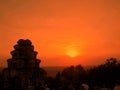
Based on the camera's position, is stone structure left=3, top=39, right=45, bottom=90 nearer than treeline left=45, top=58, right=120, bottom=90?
Yes

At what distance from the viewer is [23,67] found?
45875 millimetres

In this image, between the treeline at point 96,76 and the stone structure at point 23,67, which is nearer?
the stone structure at point 23,67

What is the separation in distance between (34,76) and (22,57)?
10.1 ft

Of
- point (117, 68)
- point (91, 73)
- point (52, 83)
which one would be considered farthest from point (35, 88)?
point (117, 68)

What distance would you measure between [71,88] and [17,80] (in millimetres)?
7636

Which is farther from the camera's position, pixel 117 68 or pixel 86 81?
pixel 117 68

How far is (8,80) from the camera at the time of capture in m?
44.8

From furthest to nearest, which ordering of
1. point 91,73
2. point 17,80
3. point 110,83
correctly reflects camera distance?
point 91,73
point 110,83
point 17,80

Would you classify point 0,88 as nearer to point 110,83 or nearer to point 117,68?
point 110,83

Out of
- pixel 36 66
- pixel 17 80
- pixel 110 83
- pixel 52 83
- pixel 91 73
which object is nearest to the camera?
pixel 17 80

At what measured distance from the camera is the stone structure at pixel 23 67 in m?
44.5

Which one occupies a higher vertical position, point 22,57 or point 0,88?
point 22,57

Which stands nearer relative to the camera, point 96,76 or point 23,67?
point 23,67

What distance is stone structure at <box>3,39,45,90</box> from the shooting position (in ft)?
146
